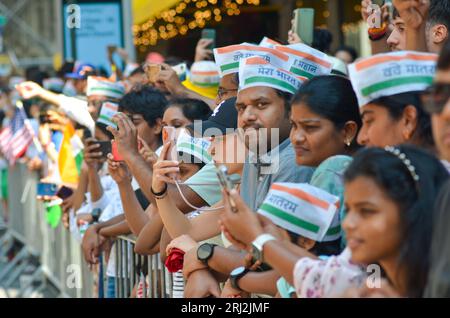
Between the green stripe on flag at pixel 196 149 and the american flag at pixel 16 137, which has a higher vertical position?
the green stripe on flag at pixel 196 149

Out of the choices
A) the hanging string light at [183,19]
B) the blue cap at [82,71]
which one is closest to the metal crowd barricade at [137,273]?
the blue cap at [82,71]

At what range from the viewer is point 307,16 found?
693 centimetres

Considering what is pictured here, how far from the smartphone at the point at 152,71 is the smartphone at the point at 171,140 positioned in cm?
138

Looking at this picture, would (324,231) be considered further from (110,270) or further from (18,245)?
(18,245)

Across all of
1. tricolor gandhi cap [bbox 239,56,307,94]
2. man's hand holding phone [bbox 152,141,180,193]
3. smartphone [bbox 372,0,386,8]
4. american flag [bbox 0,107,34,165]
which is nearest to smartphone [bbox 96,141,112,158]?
smartphone [bbox 372,0,386,8]

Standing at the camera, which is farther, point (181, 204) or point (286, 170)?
point (181, 204)

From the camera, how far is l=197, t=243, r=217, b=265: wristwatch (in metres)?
4.83

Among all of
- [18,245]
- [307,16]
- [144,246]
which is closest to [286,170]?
[144,246]

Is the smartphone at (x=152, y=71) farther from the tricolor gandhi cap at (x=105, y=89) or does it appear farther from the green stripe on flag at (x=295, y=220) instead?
the green stripe on flag at (x=295, y=220)

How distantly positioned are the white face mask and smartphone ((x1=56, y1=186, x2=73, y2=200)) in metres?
1.68

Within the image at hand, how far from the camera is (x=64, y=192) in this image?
9602mm

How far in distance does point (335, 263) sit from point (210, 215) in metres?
1.71

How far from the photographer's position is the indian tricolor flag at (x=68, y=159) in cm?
966

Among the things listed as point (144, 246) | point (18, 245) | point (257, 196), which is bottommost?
point (18, 245)
